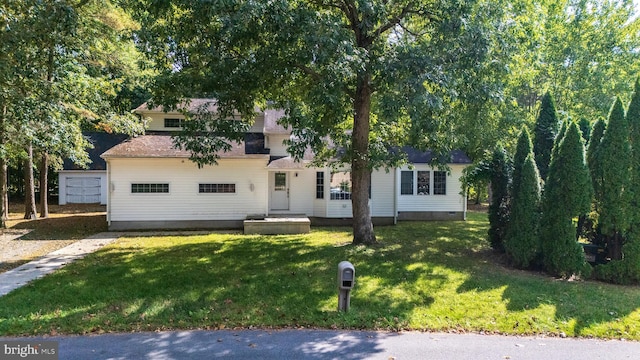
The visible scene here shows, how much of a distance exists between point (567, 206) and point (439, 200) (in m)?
10.1

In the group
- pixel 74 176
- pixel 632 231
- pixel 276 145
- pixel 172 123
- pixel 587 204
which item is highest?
pixel 172 123

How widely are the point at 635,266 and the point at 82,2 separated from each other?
50.8 ft

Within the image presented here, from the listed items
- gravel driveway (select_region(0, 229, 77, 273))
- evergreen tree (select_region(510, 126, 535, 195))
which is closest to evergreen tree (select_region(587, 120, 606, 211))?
evergreen tree (select_region(510, 126, 535, 195))

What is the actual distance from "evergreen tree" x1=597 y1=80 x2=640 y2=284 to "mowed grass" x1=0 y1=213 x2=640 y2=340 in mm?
426

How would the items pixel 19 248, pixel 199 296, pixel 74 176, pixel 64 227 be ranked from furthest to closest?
1. pixel 74 176
2. pixel 64 227
3. pixel 19 248
4. pixel 199 296

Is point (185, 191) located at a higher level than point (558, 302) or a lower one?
higher

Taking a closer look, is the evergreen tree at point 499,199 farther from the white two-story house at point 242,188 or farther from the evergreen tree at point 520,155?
the white two-story house at point 242,188

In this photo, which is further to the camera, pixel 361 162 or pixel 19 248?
pixel 19 248

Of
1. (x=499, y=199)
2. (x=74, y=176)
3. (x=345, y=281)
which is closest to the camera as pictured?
(x=345, y=281)

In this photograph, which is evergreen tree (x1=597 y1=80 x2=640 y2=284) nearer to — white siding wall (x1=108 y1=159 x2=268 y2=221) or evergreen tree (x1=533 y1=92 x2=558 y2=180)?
evergreen tree (x1=533 y1=92 x2=558 y2=180)

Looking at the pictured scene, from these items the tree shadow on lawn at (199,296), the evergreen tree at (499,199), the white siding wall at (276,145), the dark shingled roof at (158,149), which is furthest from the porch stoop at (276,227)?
the evergreen tree at (499,199)

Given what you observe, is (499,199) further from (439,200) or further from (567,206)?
(439,200)

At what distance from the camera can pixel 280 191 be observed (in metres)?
17.0

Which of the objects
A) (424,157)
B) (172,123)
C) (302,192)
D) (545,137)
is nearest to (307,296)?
(545,137)
